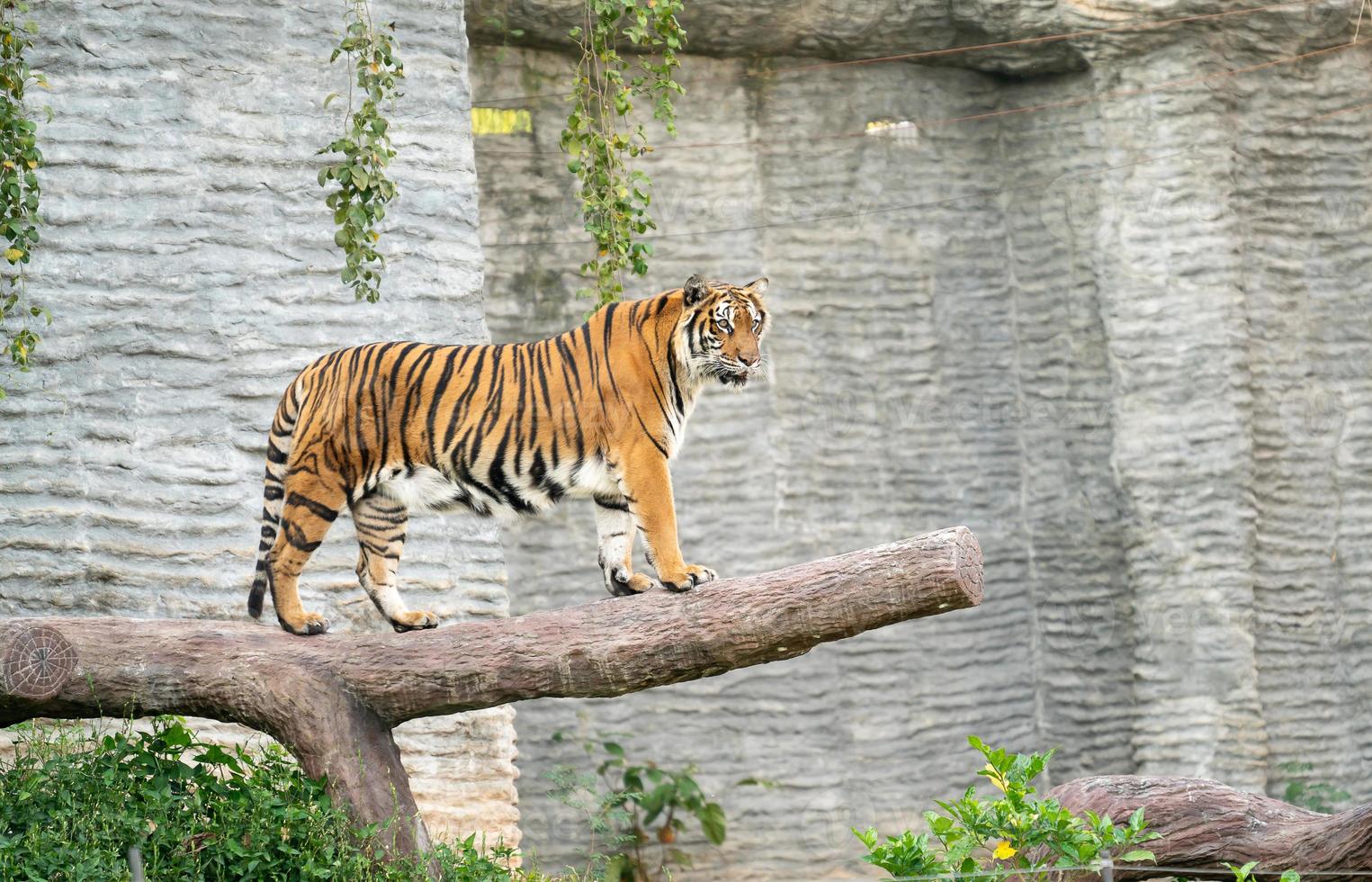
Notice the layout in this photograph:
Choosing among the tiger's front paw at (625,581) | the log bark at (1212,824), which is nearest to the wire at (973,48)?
the tiger's front paw at (625,581)

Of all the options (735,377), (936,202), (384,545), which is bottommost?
(384,545)

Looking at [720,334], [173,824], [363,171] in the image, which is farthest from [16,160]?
[720,334]

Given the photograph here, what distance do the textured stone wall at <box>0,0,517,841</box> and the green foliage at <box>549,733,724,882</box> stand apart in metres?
1.94

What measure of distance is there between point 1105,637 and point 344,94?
5.66 m

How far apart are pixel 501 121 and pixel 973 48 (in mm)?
2877

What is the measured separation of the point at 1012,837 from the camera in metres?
4.59

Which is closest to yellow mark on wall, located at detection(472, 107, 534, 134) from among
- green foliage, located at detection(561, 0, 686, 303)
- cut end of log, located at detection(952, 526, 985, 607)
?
green foliage, located at detection(561, 0, 686, 303)

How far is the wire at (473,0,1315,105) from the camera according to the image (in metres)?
8.95

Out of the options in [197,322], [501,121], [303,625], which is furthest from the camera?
[501,121]

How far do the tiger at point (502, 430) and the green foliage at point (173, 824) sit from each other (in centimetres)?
55

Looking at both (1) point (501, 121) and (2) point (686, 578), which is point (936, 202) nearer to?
(1) point (501, 121)

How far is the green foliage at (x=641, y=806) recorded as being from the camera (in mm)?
8758

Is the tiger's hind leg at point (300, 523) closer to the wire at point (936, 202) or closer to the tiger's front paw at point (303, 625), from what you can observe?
the tiger's front paw at point (303, 625)

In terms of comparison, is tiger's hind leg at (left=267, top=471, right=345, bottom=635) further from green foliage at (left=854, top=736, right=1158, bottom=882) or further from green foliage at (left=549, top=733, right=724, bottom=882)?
green foliage at (left=549, top=733, right=724, bottom=882)
